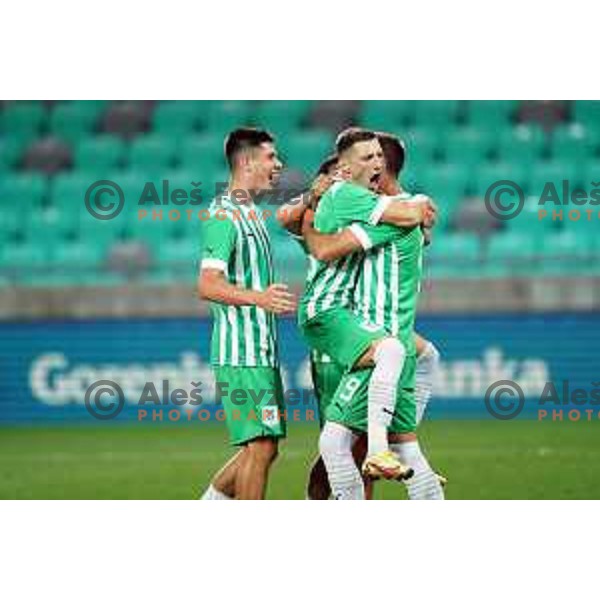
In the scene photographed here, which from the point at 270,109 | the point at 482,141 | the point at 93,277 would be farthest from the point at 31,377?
the point at 482,141

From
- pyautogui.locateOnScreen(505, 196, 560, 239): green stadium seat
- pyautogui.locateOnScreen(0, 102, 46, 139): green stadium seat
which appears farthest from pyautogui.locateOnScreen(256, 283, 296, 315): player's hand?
pyautogui.locateOnScreen(505, 196, 560, 239): green stadium seat

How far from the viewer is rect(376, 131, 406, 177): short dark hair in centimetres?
665

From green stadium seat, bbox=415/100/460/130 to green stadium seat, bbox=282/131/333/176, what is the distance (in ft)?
1.91

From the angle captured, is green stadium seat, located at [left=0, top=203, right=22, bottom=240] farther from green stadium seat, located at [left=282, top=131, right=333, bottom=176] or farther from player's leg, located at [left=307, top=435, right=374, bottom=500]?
player's leg, located at [left=307, top=435, right=374, bottom=500]

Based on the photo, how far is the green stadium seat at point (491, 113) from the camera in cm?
1035

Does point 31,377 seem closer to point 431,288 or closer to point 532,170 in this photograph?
point 431,288

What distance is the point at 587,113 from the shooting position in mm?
9898

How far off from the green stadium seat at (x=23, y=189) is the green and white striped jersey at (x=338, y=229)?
4594mm

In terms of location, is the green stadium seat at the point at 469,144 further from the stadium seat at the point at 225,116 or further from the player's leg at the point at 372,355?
the player's leg at the point at 372,355

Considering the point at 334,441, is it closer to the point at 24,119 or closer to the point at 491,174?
the point at 491,174

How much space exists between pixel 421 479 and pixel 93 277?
464 cm

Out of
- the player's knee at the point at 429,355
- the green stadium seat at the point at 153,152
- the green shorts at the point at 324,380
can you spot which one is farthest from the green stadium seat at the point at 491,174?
the green shorts at the point at 324,380
